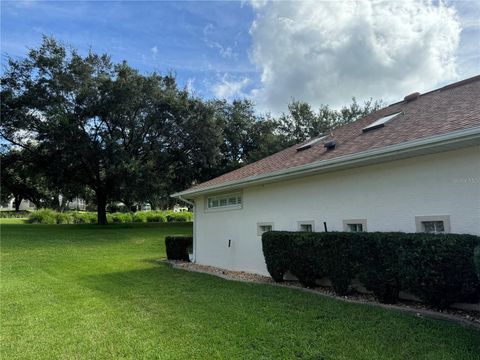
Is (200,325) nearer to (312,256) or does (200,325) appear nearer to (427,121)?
(312,256)

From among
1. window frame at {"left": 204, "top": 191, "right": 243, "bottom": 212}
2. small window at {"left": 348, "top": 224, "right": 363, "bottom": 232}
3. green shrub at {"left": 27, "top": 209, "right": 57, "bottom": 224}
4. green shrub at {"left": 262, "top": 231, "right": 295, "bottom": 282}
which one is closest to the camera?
small window at {"left": 348, "top": 224, "right": 363, "bottom": 232}

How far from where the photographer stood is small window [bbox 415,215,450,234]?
5.37 meters

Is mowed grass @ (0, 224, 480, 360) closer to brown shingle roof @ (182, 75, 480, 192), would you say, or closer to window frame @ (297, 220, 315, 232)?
window frame @ (297, 220, 315, 232)

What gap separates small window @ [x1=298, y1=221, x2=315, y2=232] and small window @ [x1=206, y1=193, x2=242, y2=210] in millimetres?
2403

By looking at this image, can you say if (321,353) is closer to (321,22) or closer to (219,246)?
(219,246)

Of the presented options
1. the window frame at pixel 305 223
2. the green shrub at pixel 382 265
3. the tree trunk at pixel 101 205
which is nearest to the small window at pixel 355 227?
the window frame at pixel 305 223

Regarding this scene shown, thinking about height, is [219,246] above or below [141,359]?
above

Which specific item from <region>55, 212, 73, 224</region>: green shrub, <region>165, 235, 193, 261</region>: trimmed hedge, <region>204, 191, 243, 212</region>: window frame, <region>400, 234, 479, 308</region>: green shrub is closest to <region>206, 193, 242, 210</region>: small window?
<region>204, 191, 243, 212</region>: window frame

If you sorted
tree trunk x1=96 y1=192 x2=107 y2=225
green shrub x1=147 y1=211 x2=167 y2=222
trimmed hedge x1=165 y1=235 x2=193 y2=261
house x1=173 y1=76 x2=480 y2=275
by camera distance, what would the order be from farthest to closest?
green shrub x1=147 y1=211 x2=167 y2=222 → tree trunk x1=96 y1=192 x2=107 y2=225 → trimmed hedge x1=165 y1=235 x2=193 y2=261 → house x1=173 y1=76 x2=480 y2=275

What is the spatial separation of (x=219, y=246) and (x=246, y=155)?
20.9 m

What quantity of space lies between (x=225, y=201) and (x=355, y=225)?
4815 mm

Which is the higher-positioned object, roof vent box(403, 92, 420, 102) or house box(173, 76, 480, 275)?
roof vent box(403, 92, 420, 102)

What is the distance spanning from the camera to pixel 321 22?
1133cm

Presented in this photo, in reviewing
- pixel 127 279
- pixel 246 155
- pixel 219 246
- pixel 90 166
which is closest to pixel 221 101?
pixel 246 155
